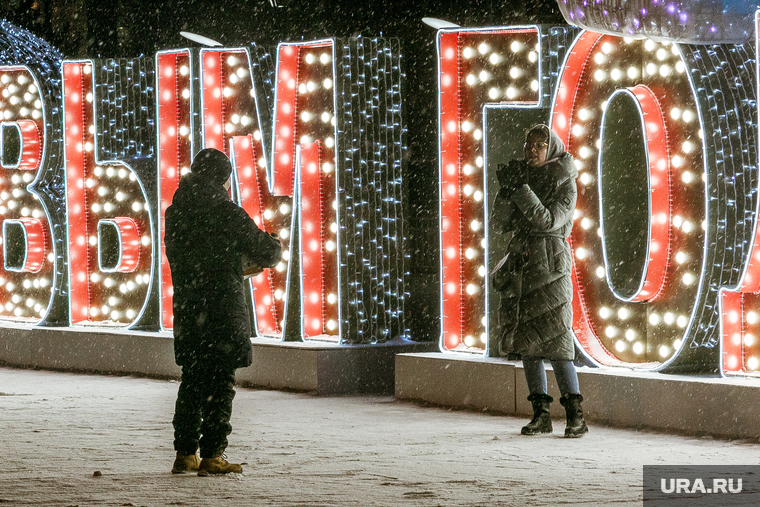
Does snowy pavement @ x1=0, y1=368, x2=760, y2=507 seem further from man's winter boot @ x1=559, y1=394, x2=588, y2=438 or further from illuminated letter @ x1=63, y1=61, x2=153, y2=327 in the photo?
illuminated letter @ x1=63, y1=61, x2=153, y2=327

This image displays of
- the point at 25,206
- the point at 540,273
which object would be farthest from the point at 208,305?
the point at 25,206

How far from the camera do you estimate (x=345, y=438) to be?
24.1 ft

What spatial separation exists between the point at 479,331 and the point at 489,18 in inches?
118

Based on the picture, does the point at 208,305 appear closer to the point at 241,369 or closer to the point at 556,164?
the point at 556,164

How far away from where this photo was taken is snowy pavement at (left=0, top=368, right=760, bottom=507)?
18.2ft

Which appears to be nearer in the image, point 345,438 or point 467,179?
point 345,438

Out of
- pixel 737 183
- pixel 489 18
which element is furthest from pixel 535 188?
pixel 489 18

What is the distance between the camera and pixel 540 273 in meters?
7.30

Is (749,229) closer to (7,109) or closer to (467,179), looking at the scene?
(467,179)

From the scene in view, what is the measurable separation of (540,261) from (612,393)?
1092 millimetres

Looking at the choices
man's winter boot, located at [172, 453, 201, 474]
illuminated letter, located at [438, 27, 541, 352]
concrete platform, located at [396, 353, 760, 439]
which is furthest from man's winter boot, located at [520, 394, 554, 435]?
man's winter boot, located at [172, 453, 201, 474]

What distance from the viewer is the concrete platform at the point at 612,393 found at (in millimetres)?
7109

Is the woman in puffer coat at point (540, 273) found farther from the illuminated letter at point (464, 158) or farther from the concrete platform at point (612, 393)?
the illuminated letter at point (464, 158)

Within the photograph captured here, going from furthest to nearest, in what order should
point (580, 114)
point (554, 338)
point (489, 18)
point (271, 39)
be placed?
point (271, 39), point (489, 18), point (580, 114), point (554, 338)
